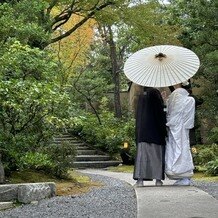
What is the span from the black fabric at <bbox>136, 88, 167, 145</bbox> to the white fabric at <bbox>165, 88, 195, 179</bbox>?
11 cm

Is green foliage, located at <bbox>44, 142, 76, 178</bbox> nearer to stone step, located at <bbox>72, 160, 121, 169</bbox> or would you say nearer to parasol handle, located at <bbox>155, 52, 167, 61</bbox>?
parasol handle, located at <bbox>155, 52, 167, 61</bbox>

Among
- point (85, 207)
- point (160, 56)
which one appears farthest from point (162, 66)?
point (85, 207)

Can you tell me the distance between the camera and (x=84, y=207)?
518 cm

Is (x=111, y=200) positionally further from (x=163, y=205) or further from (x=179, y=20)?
(x=179, y=20)

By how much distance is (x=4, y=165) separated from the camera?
7.20m

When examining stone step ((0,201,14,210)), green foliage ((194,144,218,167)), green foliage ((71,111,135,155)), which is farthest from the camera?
green foliage ((71,111,135,155))

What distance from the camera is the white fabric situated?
5941mm

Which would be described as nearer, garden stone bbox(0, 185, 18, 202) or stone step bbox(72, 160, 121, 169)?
garden stone bbox(0, 185, 18, 202)

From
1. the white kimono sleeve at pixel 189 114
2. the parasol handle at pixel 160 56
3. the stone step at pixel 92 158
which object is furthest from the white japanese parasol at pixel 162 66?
the stone step at pixel 92 158

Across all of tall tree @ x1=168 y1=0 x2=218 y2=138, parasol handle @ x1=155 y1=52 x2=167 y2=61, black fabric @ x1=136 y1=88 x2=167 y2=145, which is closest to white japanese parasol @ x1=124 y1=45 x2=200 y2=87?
parasol handle @ x1=155 y1=52 x2=167 y2=61

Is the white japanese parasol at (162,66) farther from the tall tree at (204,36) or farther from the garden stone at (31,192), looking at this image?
the tall tree at (204,36)

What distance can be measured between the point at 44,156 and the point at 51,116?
939 millimetres

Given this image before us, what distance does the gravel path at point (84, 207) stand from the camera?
4.61 meters

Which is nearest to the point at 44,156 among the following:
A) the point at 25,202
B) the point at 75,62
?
the point at 25,202
